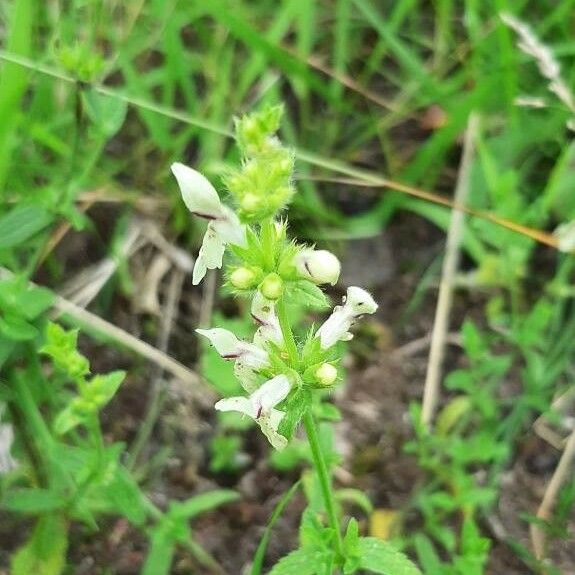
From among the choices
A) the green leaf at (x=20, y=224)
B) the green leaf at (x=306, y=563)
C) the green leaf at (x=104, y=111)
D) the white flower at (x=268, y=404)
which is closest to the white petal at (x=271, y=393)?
the white flower at (x=268, y=404)

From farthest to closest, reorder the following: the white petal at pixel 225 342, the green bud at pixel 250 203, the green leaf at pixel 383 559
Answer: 1. the green leaf at pixel 383 559
2. the white petal at pixel 225 342
3. the green bud at pixel 250 203

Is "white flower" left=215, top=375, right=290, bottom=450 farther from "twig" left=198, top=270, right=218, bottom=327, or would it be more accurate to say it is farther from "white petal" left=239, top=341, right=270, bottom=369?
"twig" left=198, top=270, right=218, bottom=327

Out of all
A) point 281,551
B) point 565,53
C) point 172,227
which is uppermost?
point 565,53

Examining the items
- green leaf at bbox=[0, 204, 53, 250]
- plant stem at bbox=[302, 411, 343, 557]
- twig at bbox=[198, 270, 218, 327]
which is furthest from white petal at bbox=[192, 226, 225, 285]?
twig at bbox=[198, 270, 218, 327]

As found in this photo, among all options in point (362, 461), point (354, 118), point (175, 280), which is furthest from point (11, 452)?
point (354, 118)

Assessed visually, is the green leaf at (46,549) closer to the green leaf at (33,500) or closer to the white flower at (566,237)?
the green leaf at (33,500)

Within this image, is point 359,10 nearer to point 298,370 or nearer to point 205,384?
point 205,384
